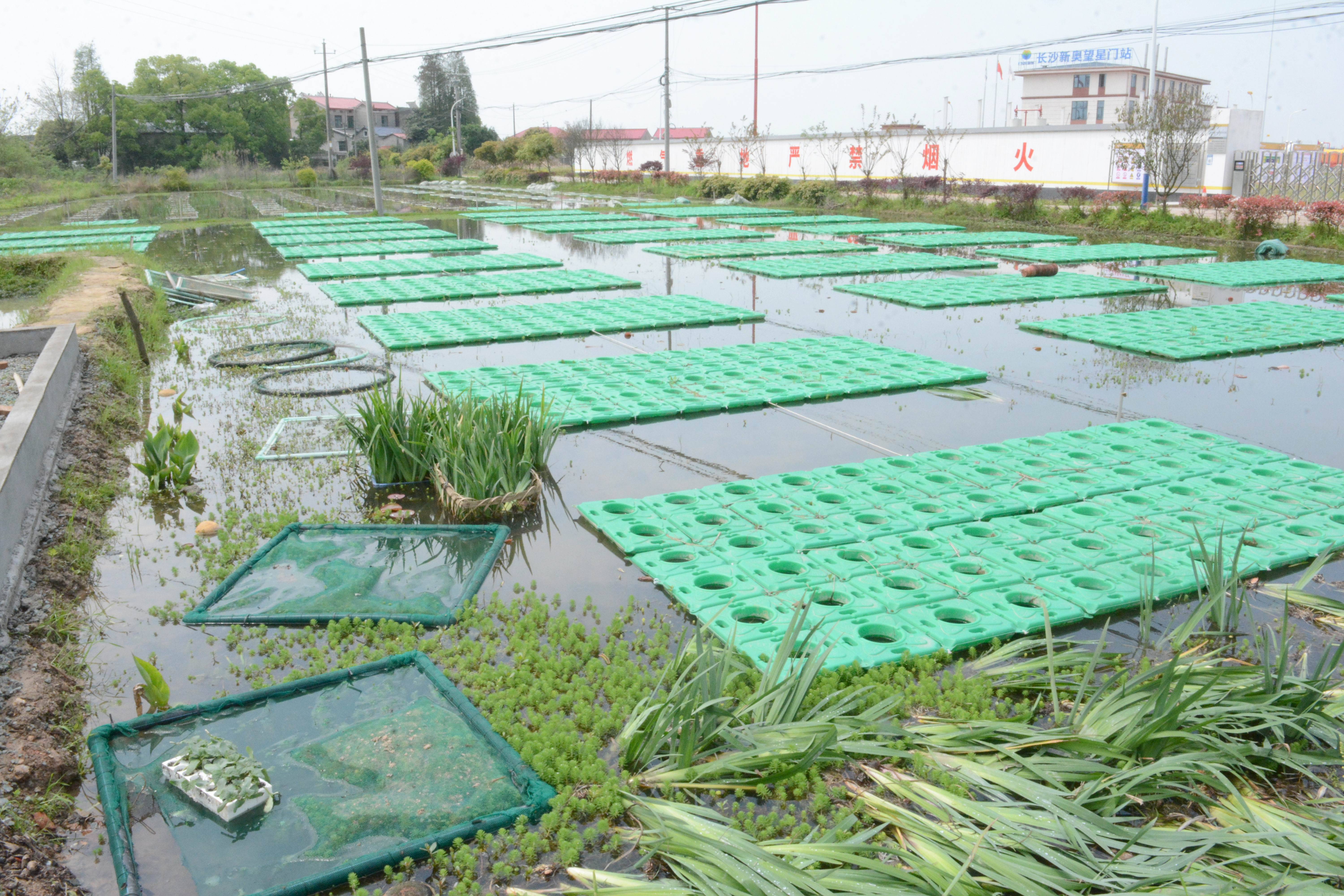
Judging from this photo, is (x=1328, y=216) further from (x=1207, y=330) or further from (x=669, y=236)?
(x=669, y=236)

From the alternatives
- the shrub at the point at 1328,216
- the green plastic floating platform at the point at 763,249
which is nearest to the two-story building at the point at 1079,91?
the shrub at the point at 1328,216

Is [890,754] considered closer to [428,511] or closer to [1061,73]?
[428,511]

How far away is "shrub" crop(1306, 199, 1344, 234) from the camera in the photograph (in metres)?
17.6

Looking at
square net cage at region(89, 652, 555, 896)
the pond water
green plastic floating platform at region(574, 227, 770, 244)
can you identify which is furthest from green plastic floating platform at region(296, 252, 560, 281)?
square net cage at region(89, 652, 555, 896)

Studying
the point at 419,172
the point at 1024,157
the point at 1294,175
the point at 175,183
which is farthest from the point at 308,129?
the point at 1294,175

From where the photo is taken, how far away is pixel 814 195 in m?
28.2

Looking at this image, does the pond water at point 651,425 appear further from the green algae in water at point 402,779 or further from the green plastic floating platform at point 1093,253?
the green plastic floating platform at point 1093,253

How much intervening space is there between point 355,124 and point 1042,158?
234 feet

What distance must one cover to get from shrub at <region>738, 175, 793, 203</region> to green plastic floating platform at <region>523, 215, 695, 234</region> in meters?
6.79

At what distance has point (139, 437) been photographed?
7246 millimetres

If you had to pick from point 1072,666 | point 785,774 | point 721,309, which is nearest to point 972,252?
point 721,309

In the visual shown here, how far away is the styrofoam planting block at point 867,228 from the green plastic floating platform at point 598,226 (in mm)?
2686

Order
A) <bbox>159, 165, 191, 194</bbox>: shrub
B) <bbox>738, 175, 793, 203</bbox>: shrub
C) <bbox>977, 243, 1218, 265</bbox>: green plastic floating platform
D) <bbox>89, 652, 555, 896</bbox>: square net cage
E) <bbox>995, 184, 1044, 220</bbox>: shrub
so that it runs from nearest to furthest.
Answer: <bbox>89, 652, 555, 896</bbox>: square net cage → <bbox>977, 243, 1218, 265</bbox>: green plastic floating platform → <bbox>995, 184, 1044, 220</bbox>: shrub → <bbox>738, 175, 793, 203</bbox>: shrub → <bbox>159, 165, 191, 194</bbox>: shrub

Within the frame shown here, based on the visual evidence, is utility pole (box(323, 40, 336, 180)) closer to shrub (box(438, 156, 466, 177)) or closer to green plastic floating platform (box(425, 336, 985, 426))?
shrub (box(438, 156, 466, 177))
